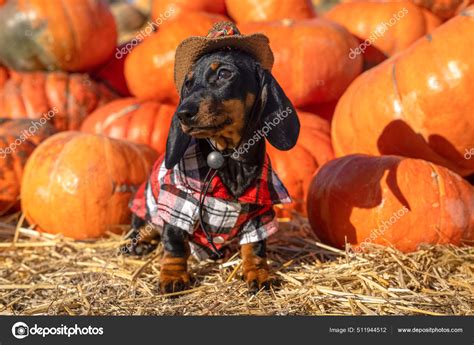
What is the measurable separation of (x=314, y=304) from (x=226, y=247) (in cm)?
91

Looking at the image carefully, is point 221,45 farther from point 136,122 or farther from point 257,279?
point 136,122

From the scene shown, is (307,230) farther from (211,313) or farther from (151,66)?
(151,66)

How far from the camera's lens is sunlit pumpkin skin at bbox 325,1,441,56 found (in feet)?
15.9

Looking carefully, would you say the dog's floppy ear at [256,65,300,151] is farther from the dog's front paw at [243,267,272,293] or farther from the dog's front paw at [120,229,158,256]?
the dog's front paw at [120,229,158,256]

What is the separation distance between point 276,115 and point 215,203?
0.51m

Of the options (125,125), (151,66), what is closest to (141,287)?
(125,125)

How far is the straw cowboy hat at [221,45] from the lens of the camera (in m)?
2.54

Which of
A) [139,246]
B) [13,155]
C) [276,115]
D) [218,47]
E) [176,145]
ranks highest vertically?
[218,47]

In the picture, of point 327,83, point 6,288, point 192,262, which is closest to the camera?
point 6,288

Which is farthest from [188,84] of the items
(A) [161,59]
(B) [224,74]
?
(A) [161,59]

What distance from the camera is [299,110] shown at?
463 cm

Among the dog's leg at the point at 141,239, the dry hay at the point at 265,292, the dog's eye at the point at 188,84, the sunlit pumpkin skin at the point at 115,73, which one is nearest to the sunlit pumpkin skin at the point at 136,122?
the sunlit pumpkin skin at the point at 115,73

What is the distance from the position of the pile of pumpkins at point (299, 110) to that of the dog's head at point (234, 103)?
33.2 inches

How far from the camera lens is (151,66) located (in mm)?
4531
